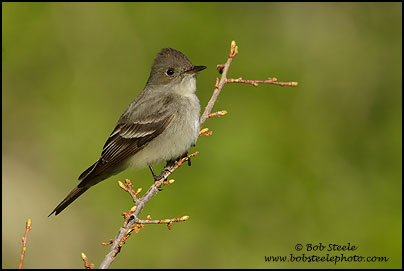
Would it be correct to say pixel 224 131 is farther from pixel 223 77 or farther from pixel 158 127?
pixel 223 77

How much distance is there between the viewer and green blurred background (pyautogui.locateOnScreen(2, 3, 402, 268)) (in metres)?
7.05

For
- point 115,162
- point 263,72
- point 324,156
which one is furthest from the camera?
point 263,72

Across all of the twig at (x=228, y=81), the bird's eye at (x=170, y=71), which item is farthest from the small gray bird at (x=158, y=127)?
the twig at (x=228, y=81)

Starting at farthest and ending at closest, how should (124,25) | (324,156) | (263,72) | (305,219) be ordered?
(124,25), (263,72), (324,156), (305,219)

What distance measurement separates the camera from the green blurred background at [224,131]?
23.1 feet

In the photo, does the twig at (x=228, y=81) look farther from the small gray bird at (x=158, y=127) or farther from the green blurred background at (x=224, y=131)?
the green blurred background at (x=224, y=131)

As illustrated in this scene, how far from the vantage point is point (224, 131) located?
25.3 feet

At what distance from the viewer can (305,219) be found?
704 centimetres

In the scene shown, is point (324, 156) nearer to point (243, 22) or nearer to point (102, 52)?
point (243, 22)

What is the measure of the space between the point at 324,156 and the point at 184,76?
93.6 inches

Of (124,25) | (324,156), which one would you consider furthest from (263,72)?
(124,25)

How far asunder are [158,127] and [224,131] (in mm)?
1858

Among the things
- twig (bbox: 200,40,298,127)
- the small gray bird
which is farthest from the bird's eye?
twig (bbox: 200,40,298,127)

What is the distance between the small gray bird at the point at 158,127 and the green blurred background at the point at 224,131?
1205mm
